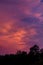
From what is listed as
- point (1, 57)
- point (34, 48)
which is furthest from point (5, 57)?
point (34, 48)

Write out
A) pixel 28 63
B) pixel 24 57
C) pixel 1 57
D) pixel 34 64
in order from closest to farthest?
pixel 34 64, pixel 28 63, pixel 24 57, pixel 1 57

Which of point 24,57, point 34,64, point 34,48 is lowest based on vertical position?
point 34,64

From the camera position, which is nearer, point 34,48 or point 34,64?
point 34,64

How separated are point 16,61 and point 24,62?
9.05 feet

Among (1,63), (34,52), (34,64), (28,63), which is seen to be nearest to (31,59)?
(28,63)

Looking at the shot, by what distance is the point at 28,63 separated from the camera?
55188 mm

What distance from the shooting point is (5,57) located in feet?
201

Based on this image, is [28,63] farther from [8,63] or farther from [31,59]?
[8,63]

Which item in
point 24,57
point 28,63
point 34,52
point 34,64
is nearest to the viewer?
point 34,64

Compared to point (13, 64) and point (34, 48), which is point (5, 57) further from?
point (34, 48)

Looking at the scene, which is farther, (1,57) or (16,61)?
(1,57)

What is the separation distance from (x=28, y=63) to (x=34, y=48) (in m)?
16.2

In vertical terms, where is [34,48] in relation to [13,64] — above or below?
above

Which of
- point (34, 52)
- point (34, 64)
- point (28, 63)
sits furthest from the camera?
point (34, 52)
